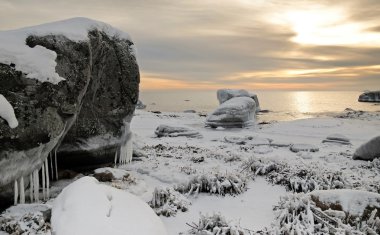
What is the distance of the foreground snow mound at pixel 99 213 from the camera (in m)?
4.88

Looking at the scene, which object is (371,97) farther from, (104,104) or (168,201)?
(168,201)

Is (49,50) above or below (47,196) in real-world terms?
above

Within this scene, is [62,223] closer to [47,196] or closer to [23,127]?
[23,127]

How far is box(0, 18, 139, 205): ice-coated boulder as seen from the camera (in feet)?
A: 28.2

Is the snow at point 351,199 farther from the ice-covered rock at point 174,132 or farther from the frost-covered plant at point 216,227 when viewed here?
the ice-covered rock at point 174,132

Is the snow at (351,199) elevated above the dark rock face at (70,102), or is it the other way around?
the dark rock face at (70,102)

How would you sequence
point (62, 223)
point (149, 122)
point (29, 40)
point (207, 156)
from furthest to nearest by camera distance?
point (149, 122) < point (207, 156) < point (29, 40) < point (62, 223)

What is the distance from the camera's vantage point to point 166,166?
14055mm

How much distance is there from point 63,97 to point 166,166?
221 inches

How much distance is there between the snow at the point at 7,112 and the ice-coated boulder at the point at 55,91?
97 millimetres

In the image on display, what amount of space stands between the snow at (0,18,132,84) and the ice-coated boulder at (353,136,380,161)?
13851 millimetres

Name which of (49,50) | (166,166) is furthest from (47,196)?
(166,166)

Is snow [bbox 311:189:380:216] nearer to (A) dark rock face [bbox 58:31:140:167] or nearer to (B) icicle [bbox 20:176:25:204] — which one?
(B) icicle [bbox 20:176:25:204]

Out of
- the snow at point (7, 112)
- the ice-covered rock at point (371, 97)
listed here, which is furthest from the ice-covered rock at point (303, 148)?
the ice-covered rock at point (371, 97)
